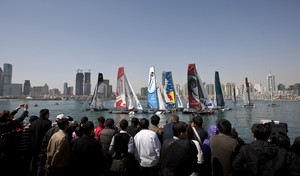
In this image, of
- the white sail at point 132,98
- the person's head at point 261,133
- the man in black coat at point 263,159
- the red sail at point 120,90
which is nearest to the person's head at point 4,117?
the man in black coat at point 263,159

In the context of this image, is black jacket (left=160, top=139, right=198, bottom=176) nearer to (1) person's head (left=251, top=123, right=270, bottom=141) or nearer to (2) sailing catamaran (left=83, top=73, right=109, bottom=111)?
(1) person's head (left=251, top=123, right=270, bottom=141)

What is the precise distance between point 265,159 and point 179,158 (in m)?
1.44

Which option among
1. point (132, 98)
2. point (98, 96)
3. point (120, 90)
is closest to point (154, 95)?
point (132, 98)

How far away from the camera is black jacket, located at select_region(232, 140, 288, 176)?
2846 millimetres

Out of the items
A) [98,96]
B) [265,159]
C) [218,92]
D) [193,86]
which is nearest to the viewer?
[265,159]

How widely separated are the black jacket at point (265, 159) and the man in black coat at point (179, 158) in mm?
929

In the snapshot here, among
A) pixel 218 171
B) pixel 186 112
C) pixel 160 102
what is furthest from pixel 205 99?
pixel 218 171

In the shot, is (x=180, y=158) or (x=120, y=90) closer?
(x=180, y=158)

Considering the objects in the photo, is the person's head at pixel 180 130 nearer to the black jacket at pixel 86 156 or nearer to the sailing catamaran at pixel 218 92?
the black jacket at pixel 86 156

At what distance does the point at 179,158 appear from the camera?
3135 millimetres

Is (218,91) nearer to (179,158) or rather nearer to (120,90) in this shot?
(120,90)

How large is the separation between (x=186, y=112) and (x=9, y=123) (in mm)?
47765

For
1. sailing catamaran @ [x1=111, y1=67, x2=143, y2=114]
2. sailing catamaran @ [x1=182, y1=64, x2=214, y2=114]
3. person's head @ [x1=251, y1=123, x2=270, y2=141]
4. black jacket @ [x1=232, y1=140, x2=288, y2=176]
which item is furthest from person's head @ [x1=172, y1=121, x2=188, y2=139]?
sailing catamaran @ [x1=111, y1=67, x2=143, y2=114]

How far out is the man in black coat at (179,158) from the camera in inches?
124
